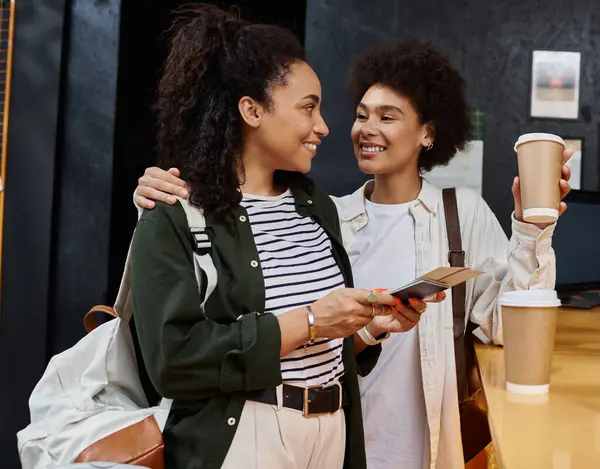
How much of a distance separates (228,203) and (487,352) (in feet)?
2.96

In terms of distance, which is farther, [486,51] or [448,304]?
[486,51]

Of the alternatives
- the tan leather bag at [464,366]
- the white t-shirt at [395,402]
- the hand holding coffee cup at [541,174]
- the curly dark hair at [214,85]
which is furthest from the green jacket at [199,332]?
the tan leather bag at [464,366]

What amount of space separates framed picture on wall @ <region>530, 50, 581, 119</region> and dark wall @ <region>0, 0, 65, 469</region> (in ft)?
8.03

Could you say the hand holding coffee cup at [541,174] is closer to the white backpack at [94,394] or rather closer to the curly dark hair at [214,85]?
the curly dark hair at [214,85]

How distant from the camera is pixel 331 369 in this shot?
1551 millimetres

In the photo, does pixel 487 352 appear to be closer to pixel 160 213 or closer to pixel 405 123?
pixel 405 123

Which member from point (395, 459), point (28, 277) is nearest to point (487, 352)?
point (395, 459)

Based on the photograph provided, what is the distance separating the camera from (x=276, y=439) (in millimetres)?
1431

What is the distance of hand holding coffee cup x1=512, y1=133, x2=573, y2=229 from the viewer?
4.72ft

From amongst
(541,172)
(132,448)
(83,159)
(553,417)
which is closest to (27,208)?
(83,159)

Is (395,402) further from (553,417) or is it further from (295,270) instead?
(553,417)

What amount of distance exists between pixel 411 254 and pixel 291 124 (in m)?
0.70

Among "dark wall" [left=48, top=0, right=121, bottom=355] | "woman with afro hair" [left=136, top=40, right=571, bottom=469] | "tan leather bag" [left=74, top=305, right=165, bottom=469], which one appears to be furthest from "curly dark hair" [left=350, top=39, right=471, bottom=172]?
"dark wall" [left=48, top=0, right=121, bottom=355]

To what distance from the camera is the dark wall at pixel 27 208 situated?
11.8 feet
